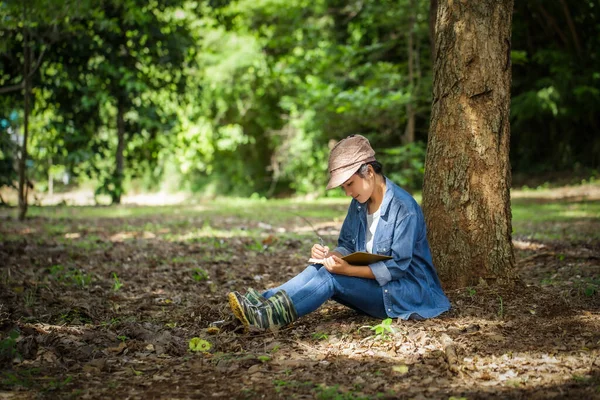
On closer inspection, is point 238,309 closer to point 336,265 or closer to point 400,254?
point 336,265

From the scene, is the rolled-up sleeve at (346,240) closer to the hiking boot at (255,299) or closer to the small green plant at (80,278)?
the hiking boot at (255,299)

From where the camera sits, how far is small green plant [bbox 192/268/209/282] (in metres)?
6.54

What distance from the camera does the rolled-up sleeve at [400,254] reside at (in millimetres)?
4184

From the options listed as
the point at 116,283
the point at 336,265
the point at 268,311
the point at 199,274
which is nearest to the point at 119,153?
the point at 199,274

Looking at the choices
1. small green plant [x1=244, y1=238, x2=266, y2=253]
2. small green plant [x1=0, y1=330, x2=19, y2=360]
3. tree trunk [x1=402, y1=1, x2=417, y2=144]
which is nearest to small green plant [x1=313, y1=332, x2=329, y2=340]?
small green plant [x1=0, y1=330, x2=19, y2=360]

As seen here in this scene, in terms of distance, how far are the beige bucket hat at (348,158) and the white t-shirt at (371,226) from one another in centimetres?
38

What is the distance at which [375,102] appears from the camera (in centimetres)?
1520

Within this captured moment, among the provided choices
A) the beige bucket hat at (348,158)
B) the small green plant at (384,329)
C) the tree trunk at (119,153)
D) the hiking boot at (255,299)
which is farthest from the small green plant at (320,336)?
the tree trunk at (119,153)

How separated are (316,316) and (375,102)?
36.0 feet

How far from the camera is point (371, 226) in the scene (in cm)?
451

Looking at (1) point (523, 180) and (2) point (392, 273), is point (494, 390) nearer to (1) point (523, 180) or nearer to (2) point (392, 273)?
(2) point (392, 273)

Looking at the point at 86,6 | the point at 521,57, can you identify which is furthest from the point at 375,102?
the point at 86,6

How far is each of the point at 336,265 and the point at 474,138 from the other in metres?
1.56

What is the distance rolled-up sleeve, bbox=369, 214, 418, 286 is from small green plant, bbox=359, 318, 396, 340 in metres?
0.26
